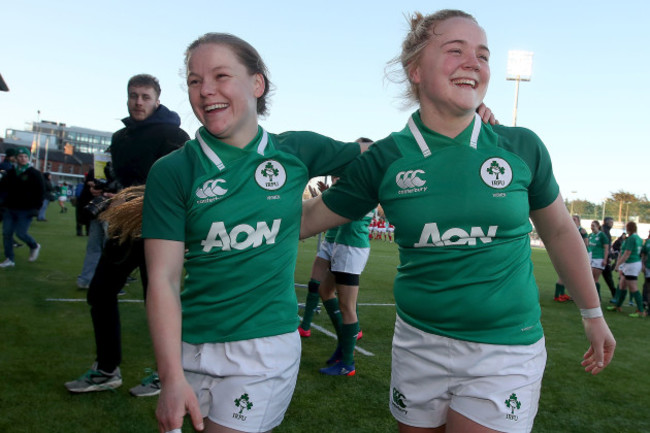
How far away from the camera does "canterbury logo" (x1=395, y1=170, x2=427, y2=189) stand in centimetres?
200

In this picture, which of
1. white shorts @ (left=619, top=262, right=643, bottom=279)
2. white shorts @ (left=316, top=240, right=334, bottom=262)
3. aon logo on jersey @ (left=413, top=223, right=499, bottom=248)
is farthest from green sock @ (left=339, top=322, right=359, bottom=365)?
white shorts @ (left=619, top=262, right=643, bottom=279)

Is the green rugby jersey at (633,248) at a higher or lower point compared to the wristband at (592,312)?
lower

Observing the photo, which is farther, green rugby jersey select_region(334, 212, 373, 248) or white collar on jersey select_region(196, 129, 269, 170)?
green rugby jersey select_region(334, 212, 373, 248)

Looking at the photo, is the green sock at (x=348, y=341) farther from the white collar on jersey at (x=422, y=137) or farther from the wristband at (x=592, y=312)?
the white collar on jersey at (x=422, y=137)

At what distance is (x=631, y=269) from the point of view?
36.4 ft

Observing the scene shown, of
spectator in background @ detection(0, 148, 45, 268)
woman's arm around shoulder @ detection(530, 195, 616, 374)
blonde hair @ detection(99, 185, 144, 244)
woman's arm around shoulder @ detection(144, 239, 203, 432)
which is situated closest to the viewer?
woman's arm around shoulder @ detection(144, 239, 203, 432)

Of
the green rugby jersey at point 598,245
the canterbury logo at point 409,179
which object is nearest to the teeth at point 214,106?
the canterbury logo at point 409,179

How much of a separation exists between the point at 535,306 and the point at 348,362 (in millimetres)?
3453

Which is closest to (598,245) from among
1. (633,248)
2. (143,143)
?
(633,248)

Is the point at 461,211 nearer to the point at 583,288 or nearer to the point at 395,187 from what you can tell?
the point at 395,187

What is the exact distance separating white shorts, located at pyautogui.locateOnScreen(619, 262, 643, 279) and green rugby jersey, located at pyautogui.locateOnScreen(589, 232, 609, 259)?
840 mm

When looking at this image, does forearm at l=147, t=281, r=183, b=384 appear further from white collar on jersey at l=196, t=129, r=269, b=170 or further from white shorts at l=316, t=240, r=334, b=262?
white shorts at l=316, t=240, r=334, b=262

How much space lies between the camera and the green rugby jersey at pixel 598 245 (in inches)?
476

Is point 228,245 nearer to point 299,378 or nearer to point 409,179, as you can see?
point 409,179
